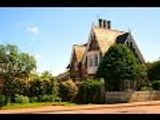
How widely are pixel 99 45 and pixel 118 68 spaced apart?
5469 millimetres

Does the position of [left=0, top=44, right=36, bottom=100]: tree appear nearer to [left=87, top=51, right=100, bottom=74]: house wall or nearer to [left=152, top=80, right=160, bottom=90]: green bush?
[left=87, top=51, right=100, bottom=74]: house wall

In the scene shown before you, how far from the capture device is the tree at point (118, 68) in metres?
26.7

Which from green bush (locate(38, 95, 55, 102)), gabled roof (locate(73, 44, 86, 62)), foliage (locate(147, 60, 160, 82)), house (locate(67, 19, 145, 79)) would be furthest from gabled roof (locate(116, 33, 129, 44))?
green bush (locate(38, 95, 55, 102))

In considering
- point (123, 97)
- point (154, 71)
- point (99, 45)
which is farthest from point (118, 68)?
point (99, 45)

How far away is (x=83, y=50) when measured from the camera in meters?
35.6

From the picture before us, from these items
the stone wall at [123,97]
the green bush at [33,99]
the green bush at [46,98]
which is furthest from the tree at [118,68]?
the green bush at [33,99]

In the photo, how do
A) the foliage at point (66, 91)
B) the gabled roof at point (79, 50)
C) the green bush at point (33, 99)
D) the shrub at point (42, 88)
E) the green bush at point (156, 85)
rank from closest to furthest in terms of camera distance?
the green bush at point (33, 99) → the shrub at point (42, 88) → the foliage at point (66, 91) → the green bush at point (156, 85) → the gabled roof at point (79, 50)

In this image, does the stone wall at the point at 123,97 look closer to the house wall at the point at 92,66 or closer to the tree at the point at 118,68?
the tree at the point at 118,68

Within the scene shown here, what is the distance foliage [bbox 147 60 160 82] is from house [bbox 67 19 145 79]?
5.98ft

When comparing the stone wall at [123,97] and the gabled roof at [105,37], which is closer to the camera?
the stone wall at [123,97]

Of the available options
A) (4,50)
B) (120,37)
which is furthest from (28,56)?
(120,37)

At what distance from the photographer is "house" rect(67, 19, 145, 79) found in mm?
31812
